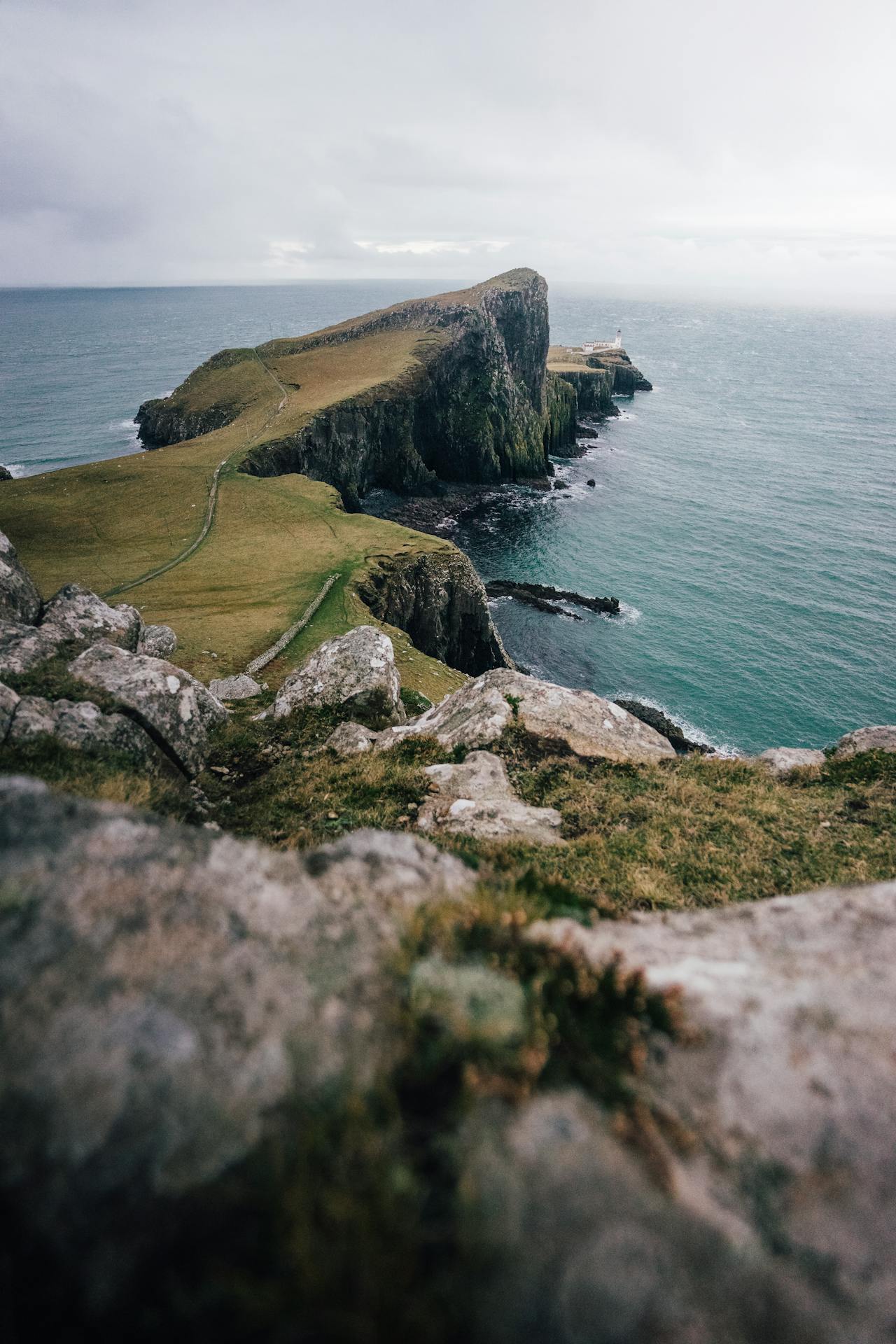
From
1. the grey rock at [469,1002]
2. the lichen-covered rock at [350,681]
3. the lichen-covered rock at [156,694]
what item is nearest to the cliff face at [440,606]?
the lichen-covered rock at [350,681]

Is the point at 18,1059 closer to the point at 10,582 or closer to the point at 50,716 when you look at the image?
the point at 50,716

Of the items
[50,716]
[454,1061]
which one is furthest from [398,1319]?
[50,716]

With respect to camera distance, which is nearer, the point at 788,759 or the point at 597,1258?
Result: the point at 597,1258

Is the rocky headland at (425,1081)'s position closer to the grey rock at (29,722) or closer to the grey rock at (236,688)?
the grey rock at (29,722)

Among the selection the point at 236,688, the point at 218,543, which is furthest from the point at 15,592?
the point at 218,543

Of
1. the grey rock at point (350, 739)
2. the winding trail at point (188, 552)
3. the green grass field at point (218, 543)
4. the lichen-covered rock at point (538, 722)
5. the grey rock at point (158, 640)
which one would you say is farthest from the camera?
the winding trail at point (188, 552)

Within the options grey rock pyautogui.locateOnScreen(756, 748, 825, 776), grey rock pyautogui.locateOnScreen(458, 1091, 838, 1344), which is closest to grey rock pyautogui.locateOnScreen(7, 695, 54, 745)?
grey rock pyautogui.locateOnScreen(458, 1091, 838, 1344)

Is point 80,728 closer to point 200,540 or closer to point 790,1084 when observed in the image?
point 790,1084
